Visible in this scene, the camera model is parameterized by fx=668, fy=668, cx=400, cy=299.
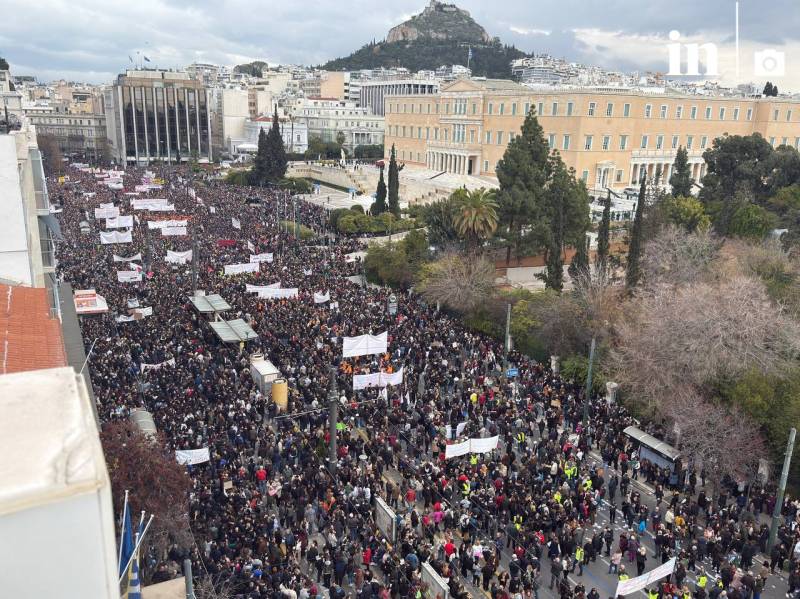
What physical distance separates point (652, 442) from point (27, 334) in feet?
49.9

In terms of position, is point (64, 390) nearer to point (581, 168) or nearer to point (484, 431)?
point (484, 431)

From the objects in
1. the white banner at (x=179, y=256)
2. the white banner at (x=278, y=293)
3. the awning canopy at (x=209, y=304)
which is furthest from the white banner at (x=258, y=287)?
the white banner at (x=179, y=256)

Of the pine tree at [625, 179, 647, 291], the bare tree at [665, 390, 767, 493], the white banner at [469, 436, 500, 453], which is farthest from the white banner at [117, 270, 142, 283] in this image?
the bare tree at [665, 390, 767, 493]

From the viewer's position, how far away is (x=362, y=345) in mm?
22094

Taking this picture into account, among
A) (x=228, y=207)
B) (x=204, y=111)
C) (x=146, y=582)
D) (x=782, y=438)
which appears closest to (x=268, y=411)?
(x=146, y=582)

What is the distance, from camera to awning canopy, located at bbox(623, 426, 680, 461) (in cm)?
1752

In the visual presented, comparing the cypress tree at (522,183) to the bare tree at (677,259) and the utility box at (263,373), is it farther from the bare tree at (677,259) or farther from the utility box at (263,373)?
the utility box at (263,373)

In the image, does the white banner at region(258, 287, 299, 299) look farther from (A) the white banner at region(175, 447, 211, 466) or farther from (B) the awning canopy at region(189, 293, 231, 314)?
(A) the white banner at region(175, 447, 211, 466)

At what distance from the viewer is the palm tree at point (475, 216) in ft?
110

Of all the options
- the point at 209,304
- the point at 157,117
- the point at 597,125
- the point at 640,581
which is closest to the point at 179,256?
the point at 209,304

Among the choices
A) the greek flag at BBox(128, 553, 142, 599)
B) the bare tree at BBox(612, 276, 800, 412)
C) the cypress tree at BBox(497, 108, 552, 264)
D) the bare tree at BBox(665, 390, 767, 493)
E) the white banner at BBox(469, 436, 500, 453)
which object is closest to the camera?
the greek flag at BBox(128, 553, 142, 599)

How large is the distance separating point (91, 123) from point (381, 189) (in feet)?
302

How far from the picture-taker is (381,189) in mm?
54344

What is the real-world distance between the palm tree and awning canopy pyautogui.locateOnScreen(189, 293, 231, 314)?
1252 centimetres
